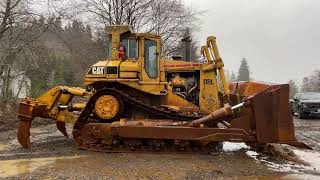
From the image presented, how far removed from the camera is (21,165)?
9602mm

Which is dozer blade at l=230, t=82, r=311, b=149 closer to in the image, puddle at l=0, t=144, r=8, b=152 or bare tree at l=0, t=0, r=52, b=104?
puddle at l=0, t=144, r=8, b=152

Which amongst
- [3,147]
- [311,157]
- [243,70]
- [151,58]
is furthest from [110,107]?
[243,70]

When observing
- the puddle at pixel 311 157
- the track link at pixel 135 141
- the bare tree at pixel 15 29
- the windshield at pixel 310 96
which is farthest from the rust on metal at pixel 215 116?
the windshield at pixel 310 96

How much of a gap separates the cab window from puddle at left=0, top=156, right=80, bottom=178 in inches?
118

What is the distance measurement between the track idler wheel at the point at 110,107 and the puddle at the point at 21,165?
1447mm

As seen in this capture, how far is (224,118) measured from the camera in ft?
34.7

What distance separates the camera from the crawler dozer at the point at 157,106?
10102mm

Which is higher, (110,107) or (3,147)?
(110,107)

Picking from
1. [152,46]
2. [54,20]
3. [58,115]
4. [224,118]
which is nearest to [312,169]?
[224,118]

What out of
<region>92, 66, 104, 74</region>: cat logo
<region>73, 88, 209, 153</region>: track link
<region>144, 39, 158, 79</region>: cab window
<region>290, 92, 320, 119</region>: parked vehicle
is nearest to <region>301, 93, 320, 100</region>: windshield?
<region>290, 92, 320, 119</region>: parked vehicle

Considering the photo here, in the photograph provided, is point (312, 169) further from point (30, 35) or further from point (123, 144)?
point (30, 35)

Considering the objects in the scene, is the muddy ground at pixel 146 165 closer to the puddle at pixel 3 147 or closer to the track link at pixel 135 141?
the puddle at pixel 3 147

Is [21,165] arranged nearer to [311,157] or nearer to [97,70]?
[97,70]

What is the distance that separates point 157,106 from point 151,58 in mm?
1279
